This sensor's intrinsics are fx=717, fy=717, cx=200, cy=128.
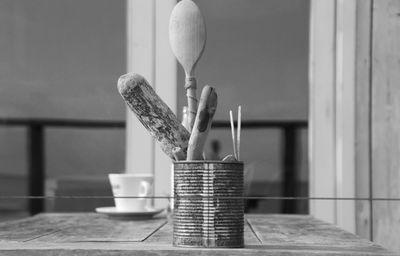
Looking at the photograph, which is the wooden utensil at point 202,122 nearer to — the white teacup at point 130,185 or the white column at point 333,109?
the white teacup at point 130,185

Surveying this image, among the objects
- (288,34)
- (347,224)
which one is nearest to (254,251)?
(347,224)

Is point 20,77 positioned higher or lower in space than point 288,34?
lower

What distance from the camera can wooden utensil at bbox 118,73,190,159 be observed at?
97cm

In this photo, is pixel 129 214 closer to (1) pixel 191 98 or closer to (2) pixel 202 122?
(1) pixel 191 98

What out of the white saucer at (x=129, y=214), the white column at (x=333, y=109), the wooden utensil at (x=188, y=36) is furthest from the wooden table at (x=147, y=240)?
the white column at (x=333, y=109)

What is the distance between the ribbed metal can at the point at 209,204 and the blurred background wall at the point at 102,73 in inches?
62.5

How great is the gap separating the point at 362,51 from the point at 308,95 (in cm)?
25

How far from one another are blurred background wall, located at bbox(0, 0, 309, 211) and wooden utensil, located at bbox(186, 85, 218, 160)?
157cm

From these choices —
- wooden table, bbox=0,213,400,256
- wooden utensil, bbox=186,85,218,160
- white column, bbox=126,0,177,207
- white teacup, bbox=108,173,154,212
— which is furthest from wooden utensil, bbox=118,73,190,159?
white column, bbox=126,0,177,207

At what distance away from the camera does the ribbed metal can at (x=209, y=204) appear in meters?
0.95

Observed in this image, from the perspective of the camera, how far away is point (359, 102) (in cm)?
245

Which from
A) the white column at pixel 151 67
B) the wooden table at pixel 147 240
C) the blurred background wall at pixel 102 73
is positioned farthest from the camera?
the blurred background wall at pixel 102 73

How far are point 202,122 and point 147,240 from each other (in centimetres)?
28

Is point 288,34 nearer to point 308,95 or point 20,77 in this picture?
point 308,95
